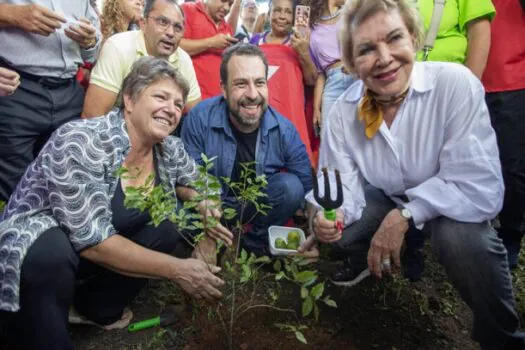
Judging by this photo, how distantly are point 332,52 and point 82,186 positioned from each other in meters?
2.27

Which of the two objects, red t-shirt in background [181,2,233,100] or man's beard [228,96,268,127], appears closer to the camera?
man's beard [228,96,268,127]

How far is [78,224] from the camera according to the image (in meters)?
1.65

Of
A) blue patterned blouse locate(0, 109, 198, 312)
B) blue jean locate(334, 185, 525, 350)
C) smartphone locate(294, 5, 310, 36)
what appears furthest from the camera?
smartphone locate(294, 5, 310, 36)

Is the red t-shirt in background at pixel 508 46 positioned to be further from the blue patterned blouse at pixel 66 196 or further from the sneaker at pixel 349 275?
the blue patterned blouse at pixel 66 196

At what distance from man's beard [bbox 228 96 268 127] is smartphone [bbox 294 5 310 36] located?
89 centimetres

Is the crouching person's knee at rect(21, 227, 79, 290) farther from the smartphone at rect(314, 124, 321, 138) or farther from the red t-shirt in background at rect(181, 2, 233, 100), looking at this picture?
the smartphone at rect(314, 124, 321, 138)

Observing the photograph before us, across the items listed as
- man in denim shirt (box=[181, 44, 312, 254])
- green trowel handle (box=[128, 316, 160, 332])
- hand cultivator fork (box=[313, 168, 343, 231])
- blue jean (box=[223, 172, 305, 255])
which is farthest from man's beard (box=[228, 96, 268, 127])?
green trowel handle (box=[128, 316, 160, 332])

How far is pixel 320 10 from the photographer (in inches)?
129

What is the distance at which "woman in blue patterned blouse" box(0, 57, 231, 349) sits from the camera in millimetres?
1601

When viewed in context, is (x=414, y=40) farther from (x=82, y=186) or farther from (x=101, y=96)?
(x=101, y=96)

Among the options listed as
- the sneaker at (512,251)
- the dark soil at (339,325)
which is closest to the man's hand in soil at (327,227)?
the dark soil at (339,325)

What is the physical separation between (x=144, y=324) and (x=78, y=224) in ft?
2.28

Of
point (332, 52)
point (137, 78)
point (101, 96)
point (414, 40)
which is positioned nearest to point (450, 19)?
point (414, 40)

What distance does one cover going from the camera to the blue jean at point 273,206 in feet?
8.57
